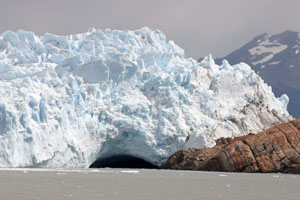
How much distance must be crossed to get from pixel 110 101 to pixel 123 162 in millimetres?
10458

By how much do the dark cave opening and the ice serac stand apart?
2.46 meters

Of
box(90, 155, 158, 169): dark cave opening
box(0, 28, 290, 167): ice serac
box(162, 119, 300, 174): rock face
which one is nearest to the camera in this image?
box(162, 119, 300, 174): rock face

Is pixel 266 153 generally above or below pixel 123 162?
above

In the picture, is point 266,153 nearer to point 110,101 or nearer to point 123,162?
point 110,101

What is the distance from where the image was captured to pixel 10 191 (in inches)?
618

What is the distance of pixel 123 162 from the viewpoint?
46.4 meters

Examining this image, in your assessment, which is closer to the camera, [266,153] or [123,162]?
[266,153]

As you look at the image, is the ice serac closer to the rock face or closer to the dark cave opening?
the dark cave opening

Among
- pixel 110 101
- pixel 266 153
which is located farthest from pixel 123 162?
pixel 266 153

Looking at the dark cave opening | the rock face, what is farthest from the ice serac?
the rock face

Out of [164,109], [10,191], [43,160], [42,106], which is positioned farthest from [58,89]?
[10,191]

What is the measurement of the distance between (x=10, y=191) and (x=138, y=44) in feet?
A: 105

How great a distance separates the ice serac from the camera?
1329 inches

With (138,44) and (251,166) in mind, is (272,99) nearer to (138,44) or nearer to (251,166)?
(138,44)
